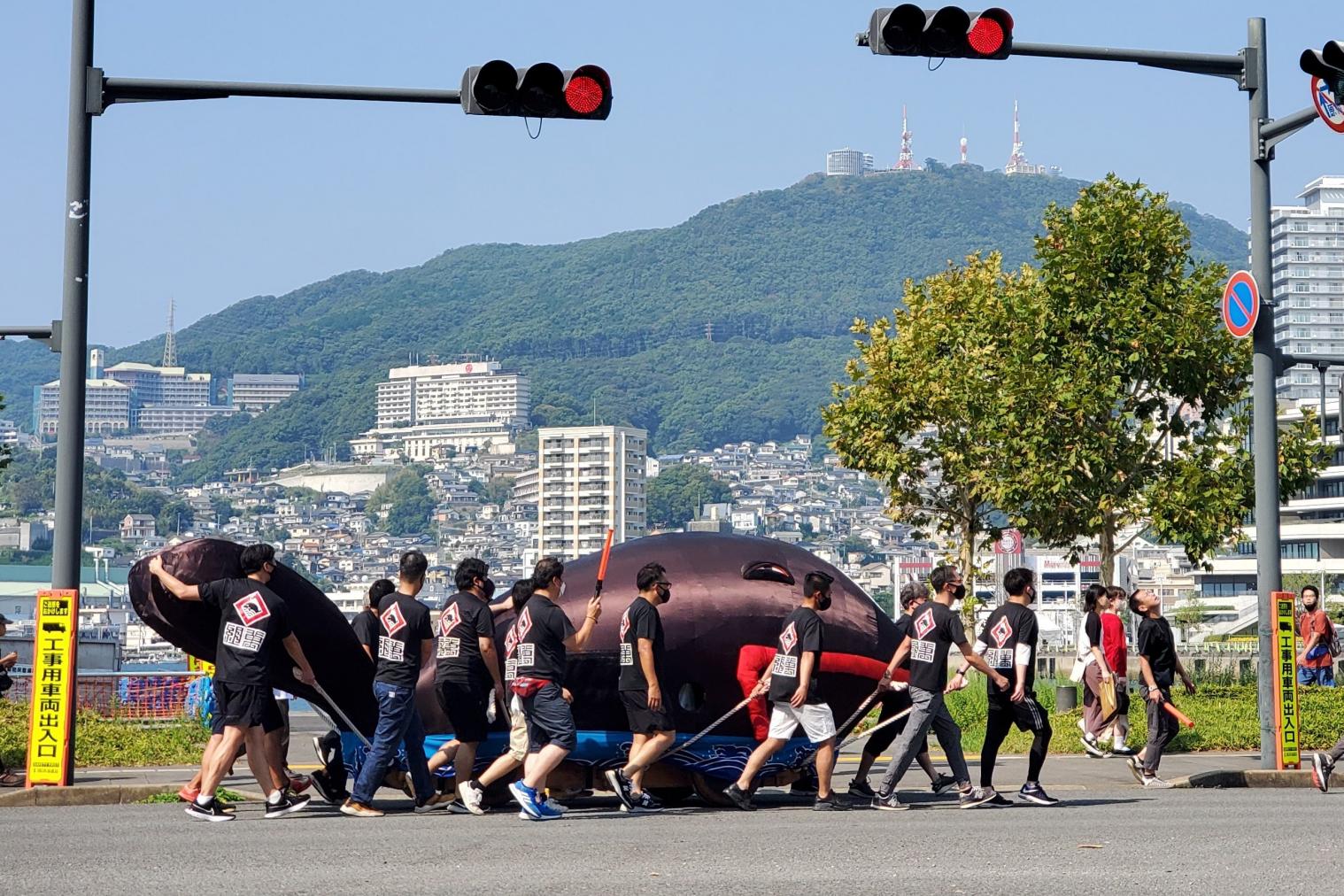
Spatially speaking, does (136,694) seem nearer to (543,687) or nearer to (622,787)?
(622,787)

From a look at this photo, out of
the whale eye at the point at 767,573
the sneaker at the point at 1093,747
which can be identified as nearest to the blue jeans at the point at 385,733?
the whale eye at the point at 767,573

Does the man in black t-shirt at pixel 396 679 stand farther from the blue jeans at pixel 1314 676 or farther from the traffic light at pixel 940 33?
the blue jeans at pixel 1314 676

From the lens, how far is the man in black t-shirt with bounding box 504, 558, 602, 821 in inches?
528

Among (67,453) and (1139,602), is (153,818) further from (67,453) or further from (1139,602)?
(1139,602)

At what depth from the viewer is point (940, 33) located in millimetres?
14367

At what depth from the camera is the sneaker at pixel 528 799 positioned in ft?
43.9

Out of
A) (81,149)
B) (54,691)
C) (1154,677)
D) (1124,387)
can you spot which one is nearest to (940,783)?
(1154,677)

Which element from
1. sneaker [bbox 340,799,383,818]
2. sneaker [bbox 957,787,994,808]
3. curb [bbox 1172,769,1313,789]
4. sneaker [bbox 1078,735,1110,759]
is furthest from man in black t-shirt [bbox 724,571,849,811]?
sneaker [bbox 1078,735,1110,759]

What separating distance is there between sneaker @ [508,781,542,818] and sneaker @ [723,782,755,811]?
1.68 metres

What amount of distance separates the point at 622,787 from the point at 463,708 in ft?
4.62

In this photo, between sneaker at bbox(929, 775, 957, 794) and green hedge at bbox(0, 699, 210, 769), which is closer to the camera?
sneaker at bbox(929, 775, 957, 794)

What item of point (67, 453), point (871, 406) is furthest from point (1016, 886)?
point (871, 406)

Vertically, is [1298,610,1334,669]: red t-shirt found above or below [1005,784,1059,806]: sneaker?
above

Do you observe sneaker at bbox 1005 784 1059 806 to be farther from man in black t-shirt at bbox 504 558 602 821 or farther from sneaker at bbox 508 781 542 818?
sneaker at bbox 508 781 542 818
